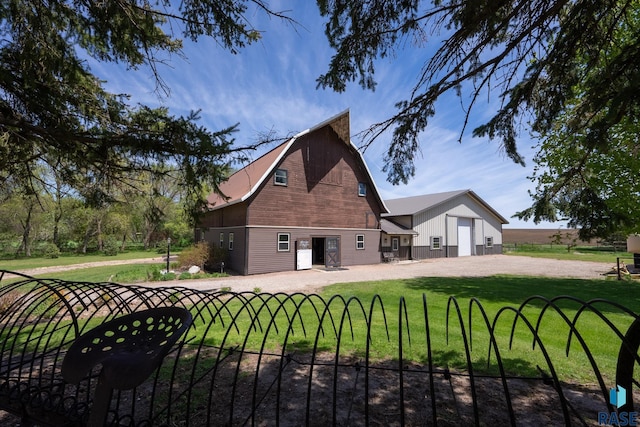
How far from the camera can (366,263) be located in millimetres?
21516

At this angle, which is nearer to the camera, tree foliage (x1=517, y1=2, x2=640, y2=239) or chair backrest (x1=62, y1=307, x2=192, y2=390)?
A: chair backrest (x1=62, y1=307, x2=192, y2=390)

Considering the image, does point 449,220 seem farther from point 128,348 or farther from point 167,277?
point 128,348

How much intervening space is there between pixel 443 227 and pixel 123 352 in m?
29.9

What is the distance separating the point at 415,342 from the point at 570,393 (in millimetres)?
2356

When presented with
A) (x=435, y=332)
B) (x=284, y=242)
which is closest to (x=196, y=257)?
(x=284, y=242)

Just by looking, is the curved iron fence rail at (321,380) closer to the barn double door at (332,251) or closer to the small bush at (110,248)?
the barn double door at (332,251)

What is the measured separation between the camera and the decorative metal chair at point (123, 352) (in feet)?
5.99

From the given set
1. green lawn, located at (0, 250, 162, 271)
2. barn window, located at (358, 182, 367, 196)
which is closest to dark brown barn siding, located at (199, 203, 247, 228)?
barn window, located at (358, 182, 367, 196)

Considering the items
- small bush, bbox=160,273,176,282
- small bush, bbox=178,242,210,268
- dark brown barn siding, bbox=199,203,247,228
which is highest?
dark brown barn siding, bbox=199,203,247,228

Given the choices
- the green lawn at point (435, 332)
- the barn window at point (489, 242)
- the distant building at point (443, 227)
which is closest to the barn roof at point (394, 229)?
the distant building at point (443, 227)

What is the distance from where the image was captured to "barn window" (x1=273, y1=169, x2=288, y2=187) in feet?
57.1

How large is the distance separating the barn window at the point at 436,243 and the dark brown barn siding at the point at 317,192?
940cm

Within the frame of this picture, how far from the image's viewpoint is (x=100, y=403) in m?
1.91

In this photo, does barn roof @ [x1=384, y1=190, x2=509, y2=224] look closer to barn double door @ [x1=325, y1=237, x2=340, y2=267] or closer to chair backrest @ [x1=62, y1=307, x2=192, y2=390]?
barn double door @ [x1=325, y1=237, x2=340, y2=267]
